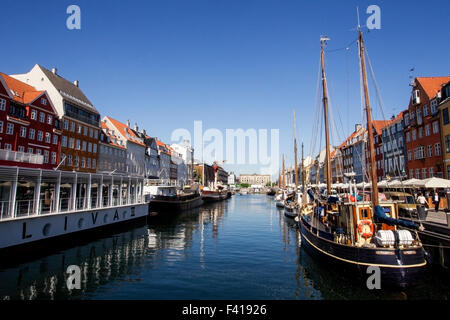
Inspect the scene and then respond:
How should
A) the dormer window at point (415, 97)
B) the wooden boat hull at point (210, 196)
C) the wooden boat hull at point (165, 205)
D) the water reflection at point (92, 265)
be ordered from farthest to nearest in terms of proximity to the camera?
the wooden boat hull at point (210, 196) → the wooden boat hull at point (165, 205) → the dormer window at point (415, 97) → the water reflection at point (92, 265)

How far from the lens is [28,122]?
1649 inches

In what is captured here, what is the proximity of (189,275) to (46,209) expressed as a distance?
17.1 meters

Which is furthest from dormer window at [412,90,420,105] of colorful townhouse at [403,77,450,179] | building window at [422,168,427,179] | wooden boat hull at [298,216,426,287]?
wooden boat hull at [298,216,426,287]

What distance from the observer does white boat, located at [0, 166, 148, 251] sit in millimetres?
21000

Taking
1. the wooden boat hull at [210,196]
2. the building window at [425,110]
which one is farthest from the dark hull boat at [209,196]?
the building window at [425,110]

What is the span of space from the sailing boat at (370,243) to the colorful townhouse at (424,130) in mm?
28785

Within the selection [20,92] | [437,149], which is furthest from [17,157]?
[437,149]

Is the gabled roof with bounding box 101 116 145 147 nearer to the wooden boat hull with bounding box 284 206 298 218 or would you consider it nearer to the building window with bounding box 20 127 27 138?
the building window with bounding box 20 127 27 138

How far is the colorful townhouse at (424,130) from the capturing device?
40.4 meters

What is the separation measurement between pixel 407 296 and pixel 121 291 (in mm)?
14904

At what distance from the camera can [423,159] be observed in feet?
145

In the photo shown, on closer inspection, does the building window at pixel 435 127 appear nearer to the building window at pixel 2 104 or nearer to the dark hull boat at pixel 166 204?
the dark hull boat at pixel 166 204
